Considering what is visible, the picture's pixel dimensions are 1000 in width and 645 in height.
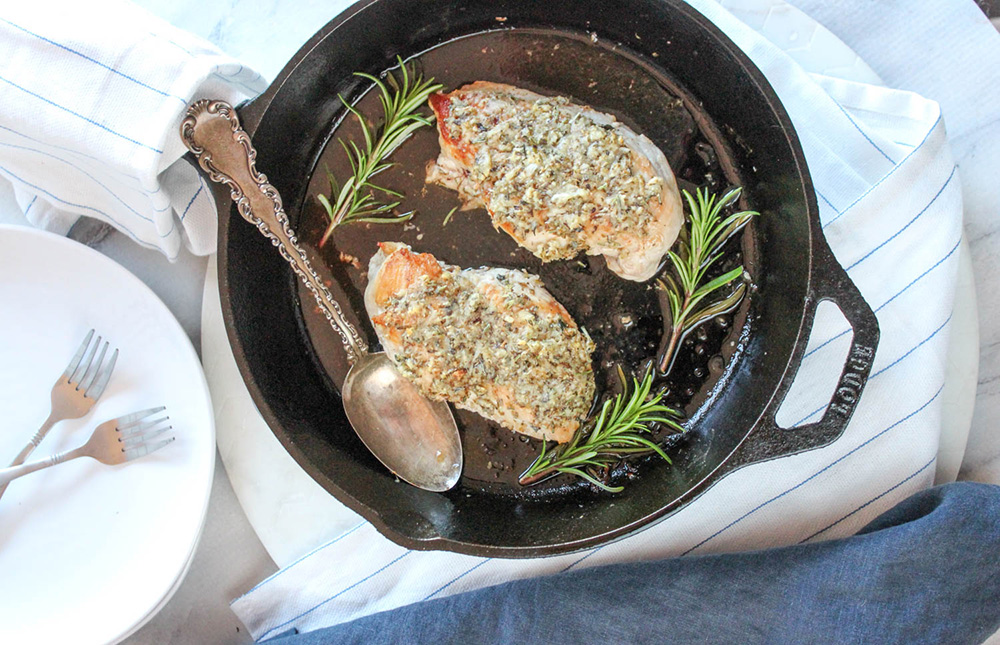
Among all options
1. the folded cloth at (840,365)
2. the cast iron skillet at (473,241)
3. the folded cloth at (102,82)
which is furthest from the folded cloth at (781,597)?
the folded cloth at (102,82)

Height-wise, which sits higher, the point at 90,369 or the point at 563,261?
the point at 90,369

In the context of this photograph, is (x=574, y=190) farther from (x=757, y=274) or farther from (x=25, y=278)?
(x=25, y=278)

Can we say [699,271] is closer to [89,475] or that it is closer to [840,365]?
[840,365]

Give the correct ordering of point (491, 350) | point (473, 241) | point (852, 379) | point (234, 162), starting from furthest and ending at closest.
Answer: point (473, 241), point (491, 350), point (234, 162), point (852, 379)

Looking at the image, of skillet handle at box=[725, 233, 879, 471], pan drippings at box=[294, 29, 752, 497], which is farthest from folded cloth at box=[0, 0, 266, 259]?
skillet handle at box=[725, 233, 879, 471]

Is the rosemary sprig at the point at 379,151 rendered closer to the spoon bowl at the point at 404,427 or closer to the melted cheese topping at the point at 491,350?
the melted cheese topping at the point at 491,350

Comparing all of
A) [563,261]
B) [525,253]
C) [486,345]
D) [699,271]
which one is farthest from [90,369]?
[699,271]
